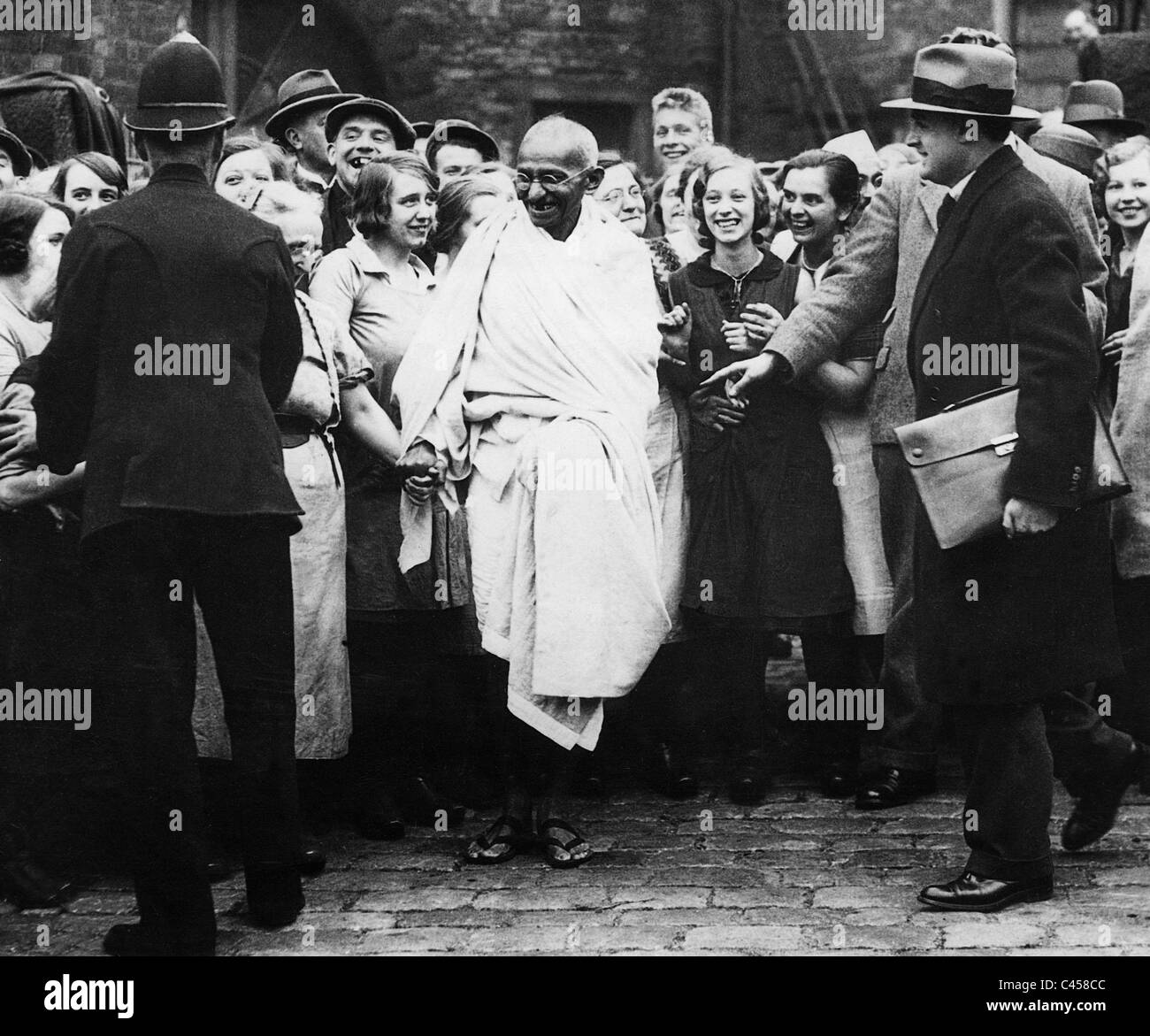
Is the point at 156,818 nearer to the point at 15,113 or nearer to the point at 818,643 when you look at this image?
the point at 818,643

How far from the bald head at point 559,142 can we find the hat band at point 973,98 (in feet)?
3.52

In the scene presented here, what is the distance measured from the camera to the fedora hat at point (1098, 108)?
9.05 m

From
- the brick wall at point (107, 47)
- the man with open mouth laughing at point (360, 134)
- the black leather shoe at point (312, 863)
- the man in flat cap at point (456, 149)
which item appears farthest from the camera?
the brick wall at point (107, 47)

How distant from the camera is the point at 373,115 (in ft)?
24.4

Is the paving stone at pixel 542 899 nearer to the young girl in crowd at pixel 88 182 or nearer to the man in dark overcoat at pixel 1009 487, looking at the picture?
the man in dark overcoat at pixel 1009 487

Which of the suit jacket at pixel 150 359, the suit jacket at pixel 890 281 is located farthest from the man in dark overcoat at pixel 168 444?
the suit jacket at pixel 890 281

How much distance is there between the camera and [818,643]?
6.62 m

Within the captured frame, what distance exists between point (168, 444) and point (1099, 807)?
295 cm

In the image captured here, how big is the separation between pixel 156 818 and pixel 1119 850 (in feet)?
9.52

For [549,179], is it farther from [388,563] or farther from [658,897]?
[658,897]

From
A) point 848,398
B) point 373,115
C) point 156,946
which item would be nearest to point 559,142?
point 848,398

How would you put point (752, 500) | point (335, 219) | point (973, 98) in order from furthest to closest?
point (335, 219) < point (752, 500) < point (973, 98)

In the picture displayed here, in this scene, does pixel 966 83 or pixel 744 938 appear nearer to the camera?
pixel 744 938

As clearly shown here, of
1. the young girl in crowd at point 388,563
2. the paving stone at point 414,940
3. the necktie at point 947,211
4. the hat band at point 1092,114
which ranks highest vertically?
the hat band at point 1092,114
